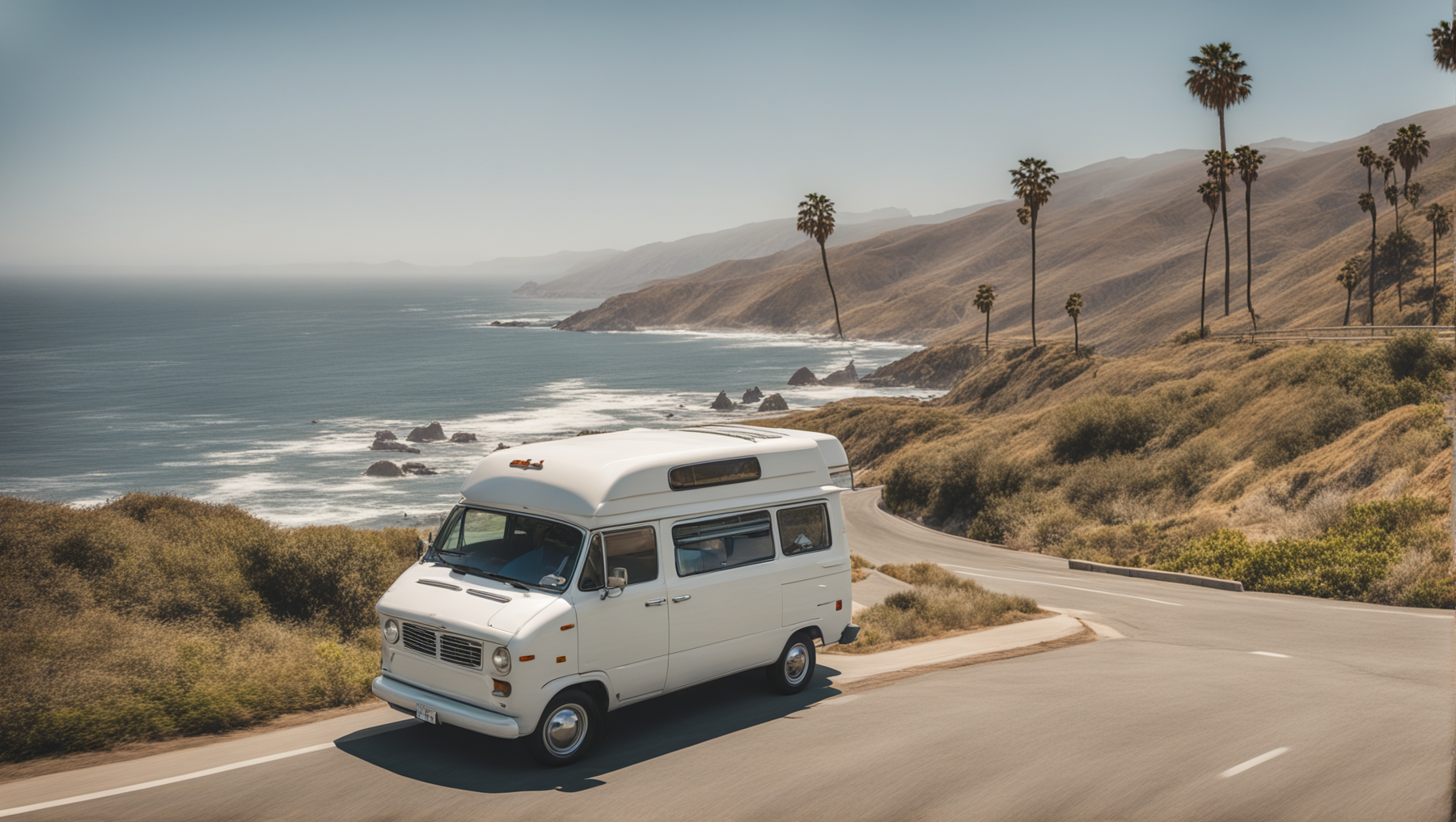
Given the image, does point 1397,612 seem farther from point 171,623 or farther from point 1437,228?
point 1437,228

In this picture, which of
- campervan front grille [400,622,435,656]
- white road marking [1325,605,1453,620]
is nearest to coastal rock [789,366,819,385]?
white road marking [1325,605,1453,620]

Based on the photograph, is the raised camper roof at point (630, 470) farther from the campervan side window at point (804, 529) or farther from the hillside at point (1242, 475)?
the hillside at point (1242, 475)

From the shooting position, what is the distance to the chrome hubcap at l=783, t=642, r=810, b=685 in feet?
33.9

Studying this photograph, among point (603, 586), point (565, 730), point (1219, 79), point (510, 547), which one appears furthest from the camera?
point (1219, 79)

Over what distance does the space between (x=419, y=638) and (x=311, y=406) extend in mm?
117412

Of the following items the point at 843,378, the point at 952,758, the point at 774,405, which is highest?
the point at 952,758

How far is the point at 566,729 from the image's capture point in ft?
26.7

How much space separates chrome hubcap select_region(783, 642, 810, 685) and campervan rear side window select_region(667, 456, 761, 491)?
6.70ft

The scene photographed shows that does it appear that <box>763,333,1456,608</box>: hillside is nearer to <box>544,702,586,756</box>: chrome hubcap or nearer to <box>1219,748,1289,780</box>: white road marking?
<box>1219,748,1289,780</box>: white road marking

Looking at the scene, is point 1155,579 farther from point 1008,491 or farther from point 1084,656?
point 1008,491

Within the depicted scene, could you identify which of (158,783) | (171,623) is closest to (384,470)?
(171,623)

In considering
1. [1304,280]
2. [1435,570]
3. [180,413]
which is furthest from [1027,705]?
[1304,280]

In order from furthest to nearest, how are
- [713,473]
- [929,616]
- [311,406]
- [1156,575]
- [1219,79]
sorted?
[311,406] → [1219,79] → [1156,575] → [929,616] → [713,473]

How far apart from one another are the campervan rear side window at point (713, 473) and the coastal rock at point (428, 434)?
87589 mm
